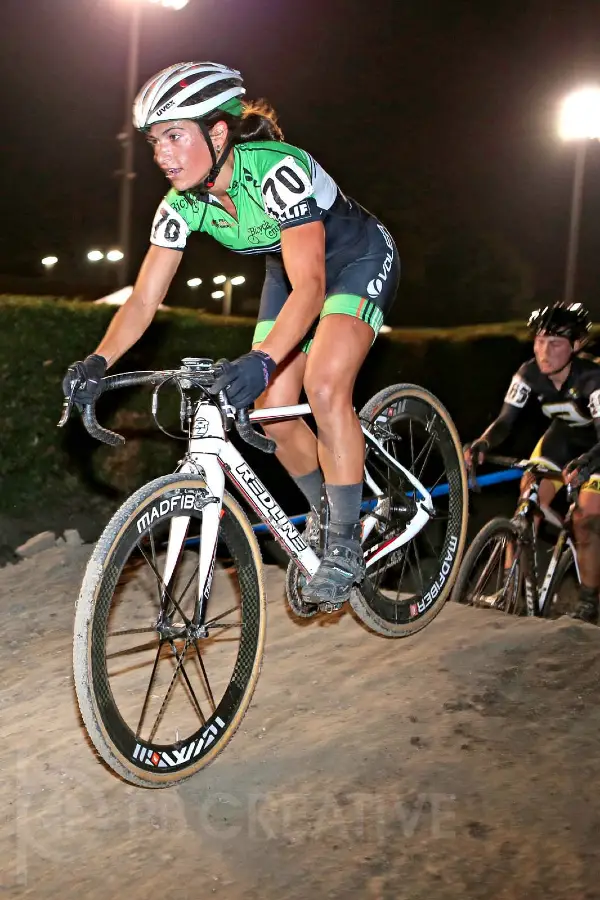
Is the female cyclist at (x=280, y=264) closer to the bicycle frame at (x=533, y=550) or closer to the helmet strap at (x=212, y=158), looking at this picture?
the helmet strap at (x=212, y=158)

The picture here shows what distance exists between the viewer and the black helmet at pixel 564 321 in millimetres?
6227

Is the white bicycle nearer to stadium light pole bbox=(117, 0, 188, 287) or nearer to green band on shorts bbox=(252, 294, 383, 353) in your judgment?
green band on shorts bbox=(252, 294, 383, 353)

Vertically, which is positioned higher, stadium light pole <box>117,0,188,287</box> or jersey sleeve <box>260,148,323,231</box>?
stadium light pole <box>117,0,188,287</box>

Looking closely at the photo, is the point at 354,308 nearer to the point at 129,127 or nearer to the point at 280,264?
the point at 280,264

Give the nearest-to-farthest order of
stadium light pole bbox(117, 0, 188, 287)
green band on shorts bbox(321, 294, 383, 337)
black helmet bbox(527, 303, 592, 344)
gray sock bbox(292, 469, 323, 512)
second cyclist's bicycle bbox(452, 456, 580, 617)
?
green band on shorts bbox(321, 294, 383, 337), gray sock bbox(292, 469, 323, 512), second cyclist's bicycle bbox(452, 456, 580, 617), black helmet bbox(527, 303, 592, 344), stadium light pole bbox(117, 0, 188, 287)

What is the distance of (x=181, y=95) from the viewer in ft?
10.8

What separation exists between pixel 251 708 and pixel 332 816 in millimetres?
951

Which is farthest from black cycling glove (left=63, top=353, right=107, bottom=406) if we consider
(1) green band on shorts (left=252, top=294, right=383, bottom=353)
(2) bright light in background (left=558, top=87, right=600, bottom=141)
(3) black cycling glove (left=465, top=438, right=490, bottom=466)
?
(2) bright light in background (left=558, top=87, right=600, bottom=141)

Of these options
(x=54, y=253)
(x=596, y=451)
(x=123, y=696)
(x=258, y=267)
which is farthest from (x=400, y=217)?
(x=123, y=696)

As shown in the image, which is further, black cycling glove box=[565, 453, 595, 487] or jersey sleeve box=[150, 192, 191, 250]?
black cycling glove box=[565, 453, 595, 487]

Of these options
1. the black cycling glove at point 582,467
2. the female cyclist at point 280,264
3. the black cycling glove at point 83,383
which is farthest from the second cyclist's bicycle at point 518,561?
the black cycling glove at point 83,383

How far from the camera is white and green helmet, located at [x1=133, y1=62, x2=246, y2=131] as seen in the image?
3.29 metres

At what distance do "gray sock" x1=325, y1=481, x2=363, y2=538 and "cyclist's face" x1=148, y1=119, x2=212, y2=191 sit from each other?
1.37 m

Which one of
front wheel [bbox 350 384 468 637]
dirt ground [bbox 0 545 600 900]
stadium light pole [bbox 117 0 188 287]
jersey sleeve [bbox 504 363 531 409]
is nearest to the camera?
dirt ground [bbox 0 545 600 900]
